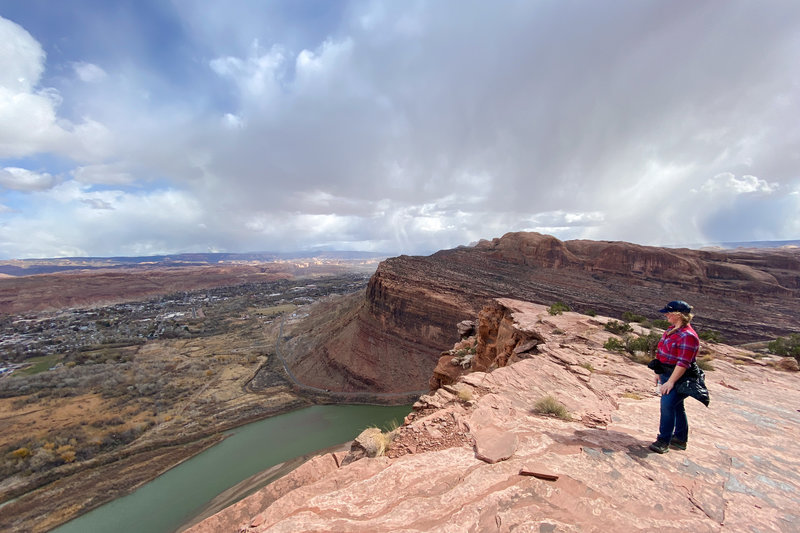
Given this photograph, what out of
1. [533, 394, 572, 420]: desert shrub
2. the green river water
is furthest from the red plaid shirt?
the green river water

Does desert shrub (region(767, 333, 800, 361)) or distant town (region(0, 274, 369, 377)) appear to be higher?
desert shrub (region(767, 333, 800, 361))

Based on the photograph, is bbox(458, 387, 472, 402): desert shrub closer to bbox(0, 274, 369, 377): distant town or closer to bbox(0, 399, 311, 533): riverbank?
bbox(0, 399, 311, 533): riverbank

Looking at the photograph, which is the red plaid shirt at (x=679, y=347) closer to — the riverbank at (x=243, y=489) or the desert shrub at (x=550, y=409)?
the desert shrub at (x=550, y=409)

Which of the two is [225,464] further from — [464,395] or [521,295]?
[521,295]

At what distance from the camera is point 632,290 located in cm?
4397

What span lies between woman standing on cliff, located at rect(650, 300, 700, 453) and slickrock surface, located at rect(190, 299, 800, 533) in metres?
0.19

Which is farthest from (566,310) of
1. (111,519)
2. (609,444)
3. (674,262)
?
(674,262)

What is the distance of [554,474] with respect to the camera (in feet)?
11.9

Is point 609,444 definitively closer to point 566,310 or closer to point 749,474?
point 749,474

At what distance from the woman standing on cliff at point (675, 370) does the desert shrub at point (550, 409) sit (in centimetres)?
151

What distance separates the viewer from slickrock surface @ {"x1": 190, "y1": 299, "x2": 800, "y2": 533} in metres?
3.07

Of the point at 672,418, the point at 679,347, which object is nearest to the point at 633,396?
the point at 672,418

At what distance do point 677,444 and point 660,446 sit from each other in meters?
0.36

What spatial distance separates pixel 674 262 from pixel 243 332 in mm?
73277
